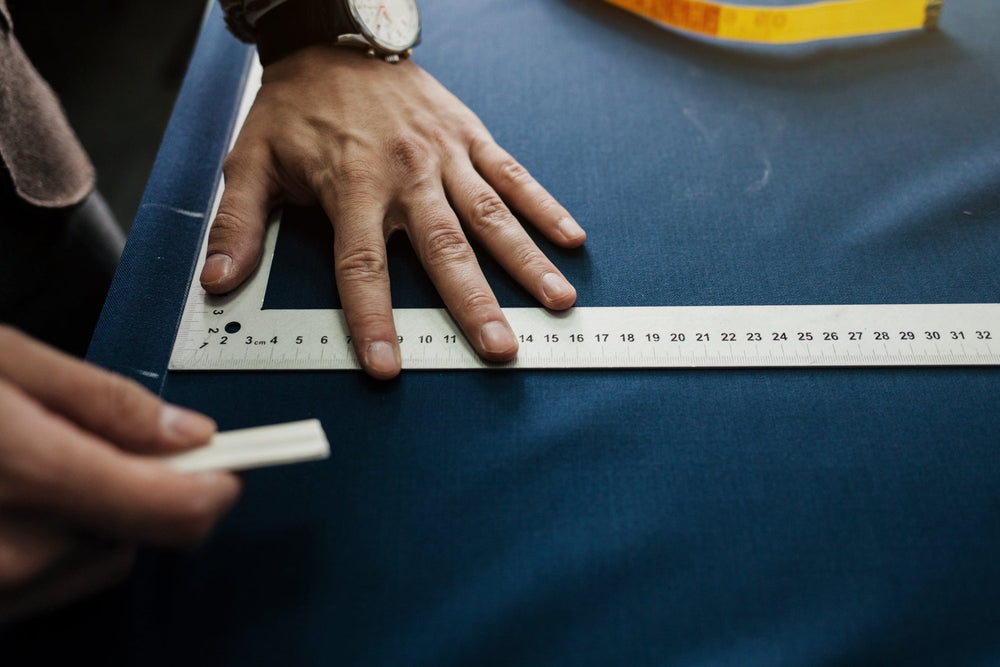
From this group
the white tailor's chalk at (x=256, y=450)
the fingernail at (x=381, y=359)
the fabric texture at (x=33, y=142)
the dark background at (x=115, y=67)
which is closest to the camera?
the white tailor's chalk at (x=256, y=450)

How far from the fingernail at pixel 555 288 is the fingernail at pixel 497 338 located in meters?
0.08

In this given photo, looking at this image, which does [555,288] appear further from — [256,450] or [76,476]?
[76,476]

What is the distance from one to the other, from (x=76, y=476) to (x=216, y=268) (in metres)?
0.42

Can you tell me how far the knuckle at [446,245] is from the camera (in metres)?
0.88

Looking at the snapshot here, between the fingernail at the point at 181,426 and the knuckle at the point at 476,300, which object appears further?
the knuckle at the point at 476,300

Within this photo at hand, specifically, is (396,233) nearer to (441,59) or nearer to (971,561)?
(441,59)

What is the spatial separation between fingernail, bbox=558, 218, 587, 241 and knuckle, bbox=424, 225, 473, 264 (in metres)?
0.14

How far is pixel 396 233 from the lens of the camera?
958 mm

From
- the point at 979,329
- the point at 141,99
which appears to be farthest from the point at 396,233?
the point at 141,99

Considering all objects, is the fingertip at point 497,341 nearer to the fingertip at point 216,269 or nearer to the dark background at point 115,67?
the fingertip at point 216,269

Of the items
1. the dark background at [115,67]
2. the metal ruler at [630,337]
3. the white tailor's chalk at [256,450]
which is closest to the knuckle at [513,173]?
the metal ruler at [630,337]

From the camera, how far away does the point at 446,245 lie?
88cm

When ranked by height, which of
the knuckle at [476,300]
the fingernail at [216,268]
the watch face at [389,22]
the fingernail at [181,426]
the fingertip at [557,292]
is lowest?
the fingertip at [557,292]

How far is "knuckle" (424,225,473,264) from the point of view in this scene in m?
0.88
